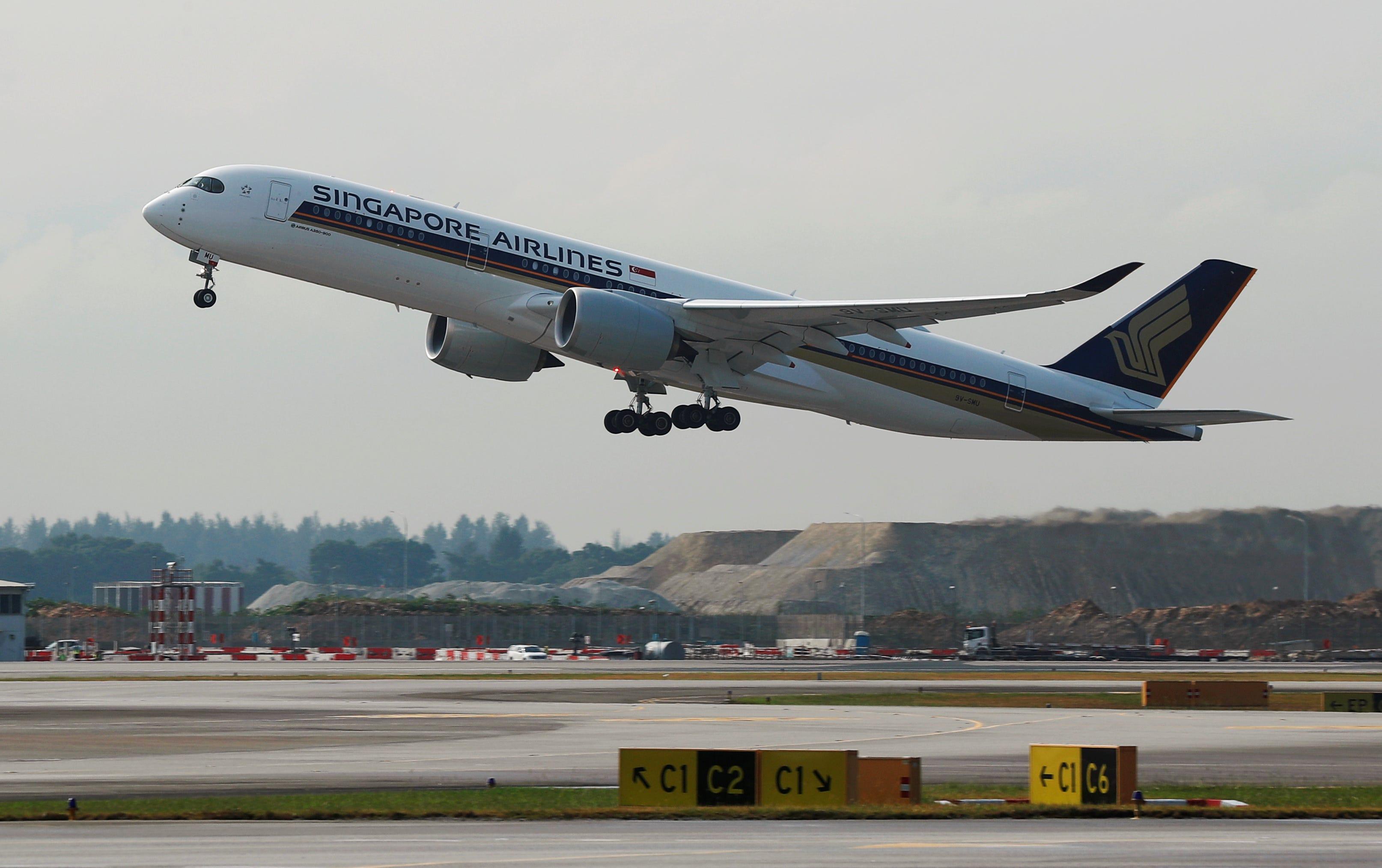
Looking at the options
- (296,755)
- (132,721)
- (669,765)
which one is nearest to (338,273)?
(132,721)

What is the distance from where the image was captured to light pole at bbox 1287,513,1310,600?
6806cm

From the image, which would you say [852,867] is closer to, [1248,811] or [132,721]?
[1248,811]

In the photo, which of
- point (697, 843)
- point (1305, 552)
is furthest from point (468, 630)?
point (697, 843)

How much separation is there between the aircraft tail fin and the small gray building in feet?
226

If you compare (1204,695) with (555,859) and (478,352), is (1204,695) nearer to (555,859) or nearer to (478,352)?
(478,352)

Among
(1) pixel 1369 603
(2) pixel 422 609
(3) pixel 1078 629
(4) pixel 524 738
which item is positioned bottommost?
(4) pixel 524 738

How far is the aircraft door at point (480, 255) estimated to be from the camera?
39594mm

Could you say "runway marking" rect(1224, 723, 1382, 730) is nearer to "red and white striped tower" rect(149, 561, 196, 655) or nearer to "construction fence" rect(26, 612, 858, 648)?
"construction fence" rect(26, 612, 858, 648)

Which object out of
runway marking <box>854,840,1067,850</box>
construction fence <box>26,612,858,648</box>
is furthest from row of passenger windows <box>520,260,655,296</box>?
construction fence <box>26,612,858,648</box>

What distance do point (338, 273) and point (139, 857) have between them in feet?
84.0

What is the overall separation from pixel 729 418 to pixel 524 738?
16437mm

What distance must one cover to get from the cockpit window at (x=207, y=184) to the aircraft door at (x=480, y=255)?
21.0ft

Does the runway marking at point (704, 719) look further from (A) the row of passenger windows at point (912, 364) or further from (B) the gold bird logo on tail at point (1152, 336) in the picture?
(B) the gold bird logo on tail at point (1152, 336)

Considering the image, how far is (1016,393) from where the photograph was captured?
4912 cm
